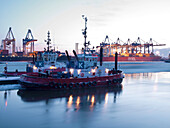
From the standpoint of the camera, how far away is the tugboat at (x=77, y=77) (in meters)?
19.6

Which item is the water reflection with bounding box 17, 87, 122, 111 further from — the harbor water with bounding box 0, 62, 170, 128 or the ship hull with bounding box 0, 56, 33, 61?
the ship hull with bounding box 0, 56, 33, 61

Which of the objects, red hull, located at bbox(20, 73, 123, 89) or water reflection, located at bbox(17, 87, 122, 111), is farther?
red hull, located at bbox(20, 73, 123, 89)

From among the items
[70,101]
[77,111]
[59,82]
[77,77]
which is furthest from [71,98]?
[77,77]

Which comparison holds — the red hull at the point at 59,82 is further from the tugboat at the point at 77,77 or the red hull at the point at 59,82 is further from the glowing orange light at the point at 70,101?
the glowing orange light at the point at 70,101

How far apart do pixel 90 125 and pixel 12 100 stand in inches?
343

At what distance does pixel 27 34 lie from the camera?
134000 millimetres

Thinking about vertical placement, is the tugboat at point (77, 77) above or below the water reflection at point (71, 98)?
above

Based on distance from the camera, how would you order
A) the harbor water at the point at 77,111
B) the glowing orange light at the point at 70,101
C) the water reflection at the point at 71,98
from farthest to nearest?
the glowing orange light at the point at 70,101 → the water reflection at the point at 71,98 → the harbor water at the point at 77,111

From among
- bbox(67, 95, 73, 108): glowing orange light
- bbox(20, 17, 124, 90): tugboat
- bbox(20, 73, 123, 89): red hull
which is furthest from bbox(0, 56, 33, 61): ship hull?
bbox(67, 95, 73, 108): glowing orange light

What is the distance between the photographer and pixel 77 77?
71.2 ft

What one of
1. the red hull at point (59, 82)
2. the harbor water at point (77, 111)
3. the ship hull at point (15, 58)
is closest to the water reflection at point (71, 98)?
the harbor water at point (77, 111)

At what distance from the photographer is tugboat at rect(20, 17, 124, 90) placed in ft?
64.3

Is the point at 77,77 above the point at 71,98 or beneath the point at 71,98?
above

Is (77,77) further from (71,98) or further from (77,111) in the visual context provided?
(77,111)
